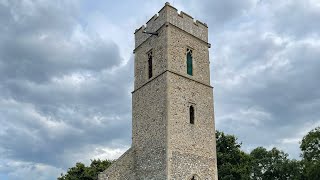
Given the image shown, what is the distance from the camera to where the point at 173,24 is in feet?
86.2

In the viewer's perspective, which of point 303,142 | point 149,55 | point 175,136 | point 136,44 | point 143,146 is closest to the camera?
point 175,136

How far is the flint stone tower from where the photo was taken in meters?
23.5

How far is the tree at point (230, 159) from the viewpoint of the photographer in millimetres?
37469

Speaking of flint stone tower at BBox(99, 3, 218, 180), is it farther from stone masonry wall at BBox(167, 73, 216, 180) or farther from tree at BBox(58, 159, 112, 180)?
tree at BBox(58, 159, 112, 180)

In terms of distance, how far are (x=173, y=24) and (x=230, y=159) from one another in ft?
60.3

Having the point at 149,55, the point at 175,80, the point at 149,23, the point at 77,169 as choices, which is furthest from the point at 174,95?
the point at 77,169

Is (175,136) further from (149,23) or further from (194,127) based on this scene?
(149,23)

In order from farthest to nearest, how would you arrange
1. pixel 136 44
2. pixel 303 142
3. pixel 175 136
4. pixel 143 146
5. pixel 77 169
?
pixel 77 169, pixel 303 142, pixel 136 44, pixel 143 146, pixel 175 136

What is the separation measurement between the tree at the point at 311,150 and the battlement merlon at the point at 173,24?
13.2m

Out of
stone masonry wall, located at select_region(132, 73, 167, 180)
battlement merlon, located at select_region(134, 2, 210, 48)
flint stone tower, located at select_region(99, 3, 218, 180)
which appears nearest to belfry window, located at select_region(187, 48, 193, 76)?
flint stone tower, located at select_region(99, 3, 218, 180)

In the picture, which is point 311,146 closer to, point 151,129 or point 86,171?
point 151,129

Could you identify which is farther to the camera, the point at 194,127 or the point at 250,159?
the point at 250,159

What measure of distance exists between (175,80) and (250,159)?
19857 millimetres

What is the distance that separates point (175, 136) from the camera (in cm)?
2348
